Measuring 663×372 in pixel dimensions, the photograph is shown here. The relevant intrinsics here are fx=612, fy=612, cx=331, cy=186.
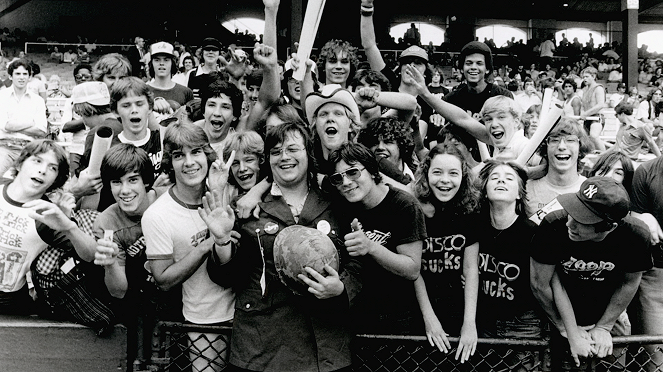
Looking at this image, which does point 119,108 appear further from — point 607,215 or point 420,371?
point 607,215

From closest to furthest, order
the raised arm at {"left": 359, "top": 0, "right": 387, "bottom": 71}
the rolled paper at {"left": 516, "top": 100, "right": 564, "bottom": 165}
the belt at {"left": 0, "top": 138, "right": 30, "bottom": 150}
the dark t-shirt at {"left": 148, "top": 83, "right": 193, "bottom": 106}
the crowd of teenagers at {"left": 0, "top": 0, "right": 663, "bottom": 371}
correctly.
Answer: the crowd of teenagers at {"left": 0, "top": 0, "right": 663, "bottom": 371} → the rolled paper at {"left": 516, "top": 100, "right": 564, "bottom": 165} → the raised arm at {"left": 359, "top": 0, "right": 387, "bottom": 71} → the belt at {"left": 0, "top": 138, "right": 30, "bottom": 150} → the dark t-shirt at {"left": 148, "top": 83, "right": 193, "bottom": 106}

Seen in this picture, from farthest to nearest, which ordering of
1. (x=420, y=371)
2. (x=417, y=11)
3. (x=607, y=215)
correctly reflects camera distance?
(x=417, y=11), (x=420, y=371), (x=607, y=215)

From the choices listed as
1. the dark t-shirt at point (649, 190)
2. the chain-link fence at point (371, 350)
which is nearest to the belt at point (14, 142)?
the chain-link fence at point (371, 350)

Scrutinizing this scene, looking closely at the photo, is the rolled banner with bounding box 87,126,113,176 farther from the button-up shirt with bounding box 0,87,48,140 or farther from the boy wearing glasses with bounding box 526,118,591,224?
the button-up shirt with bounding box 0,87,48,140

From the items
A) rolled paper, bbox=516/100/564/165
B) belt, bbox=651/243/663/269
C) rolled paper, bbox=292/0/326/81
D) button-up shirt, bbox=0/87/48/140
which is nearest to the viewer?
belt, bbox=651/243/663/269

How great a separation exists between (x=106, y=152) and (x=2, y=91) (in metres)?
5.57

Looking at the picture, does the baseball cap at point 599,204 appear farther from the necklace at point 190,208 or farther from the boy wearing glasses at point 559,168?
the necklace at point 190,208

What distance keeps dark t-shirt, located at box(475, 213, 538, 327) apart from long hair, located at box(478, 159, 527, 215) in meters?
0.16

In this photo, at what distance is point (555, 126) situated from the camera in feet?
14.1

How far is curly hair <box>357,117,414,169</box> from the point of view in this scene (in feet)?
14.0

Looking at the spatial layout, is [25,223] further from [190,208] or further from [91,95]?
[91,95]

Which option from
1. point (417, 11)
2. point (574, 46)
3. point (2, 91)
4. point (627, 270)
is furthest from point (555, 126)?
point (417, 11)

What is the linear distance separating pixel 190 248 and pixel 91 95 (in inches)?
84.8

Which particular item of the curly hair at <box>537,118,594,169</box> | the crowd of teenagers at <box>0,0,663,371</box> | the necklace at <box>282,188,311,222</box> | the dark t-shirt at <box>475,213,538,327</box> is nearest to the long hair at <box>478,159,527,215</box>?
the crowd of teenagers at <box>0,0,663,371</box>
